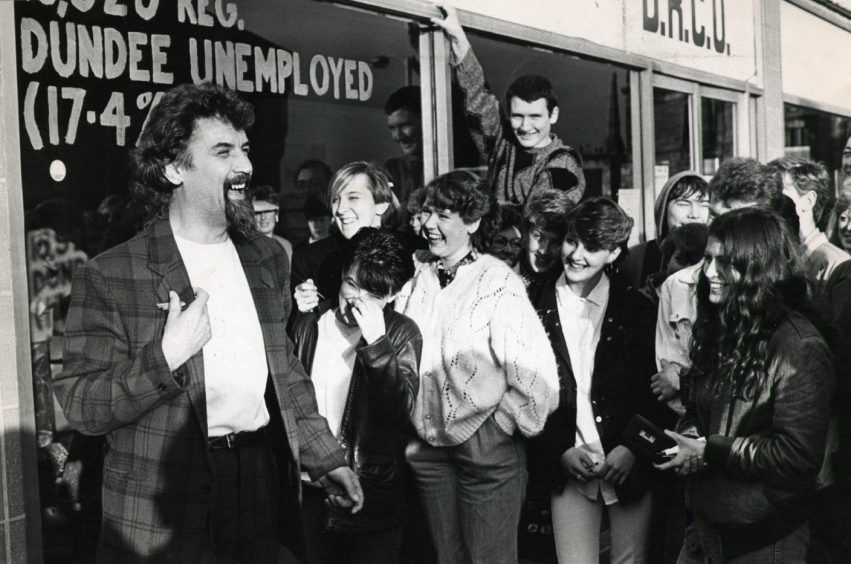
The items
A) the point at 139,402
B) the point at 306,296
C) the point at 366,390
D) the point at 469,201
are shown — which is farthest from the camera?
the point at 469,201

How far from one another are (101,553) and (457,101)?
347 centimetres

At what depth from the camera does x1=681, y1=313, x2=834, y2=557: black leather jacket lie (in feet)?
10.3

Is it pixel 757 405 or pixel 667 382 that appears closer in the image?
pixel 757 405

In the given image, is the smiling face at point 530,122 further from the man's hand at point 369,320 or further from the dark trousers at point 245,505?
the dark trousers at point 245,505

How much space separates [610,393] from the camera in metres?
4.25

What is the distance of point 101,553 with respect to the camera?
9.31 ft

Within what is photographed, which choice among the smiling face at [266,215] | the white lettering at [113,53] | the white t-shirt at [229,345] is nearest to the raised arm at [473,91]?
the smiling face at [266,215]

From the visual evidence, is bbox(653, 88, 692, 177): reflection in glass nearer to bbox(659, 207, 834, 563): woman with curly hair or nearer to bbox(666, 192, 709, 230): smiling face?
bbox(666, 192, 709, 230): smiling face

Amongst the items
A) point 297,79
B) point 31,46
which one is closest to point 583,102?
point 297,79

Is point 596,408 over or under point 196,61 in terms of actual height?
under

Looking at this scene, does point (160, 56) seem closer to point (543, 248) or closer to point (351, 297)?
point (351, 297)

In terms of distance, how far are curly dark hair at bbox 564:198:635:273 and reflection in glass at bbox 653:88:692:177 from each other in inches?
147

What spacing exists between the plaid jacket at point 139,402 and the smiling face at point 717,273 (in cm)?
170

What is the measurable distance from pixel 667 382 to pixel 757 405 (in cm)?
107
